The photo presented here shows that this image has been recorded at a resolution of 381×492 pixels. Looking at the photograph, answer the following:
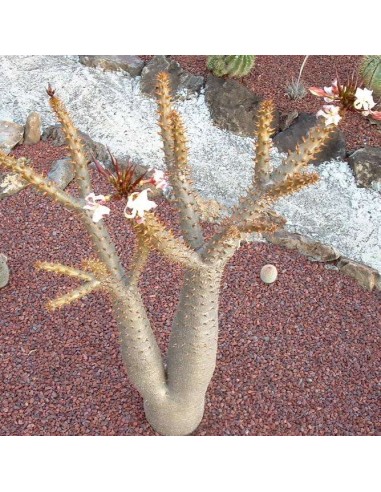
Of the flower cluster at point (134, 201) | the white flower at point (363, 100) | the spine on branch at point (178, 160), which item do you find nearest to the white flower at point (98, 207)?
the flower cluster at point (134, 201)

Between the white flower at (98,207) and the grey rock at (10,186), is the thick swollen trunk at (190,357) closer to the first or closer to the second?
the white flower at (98,207)

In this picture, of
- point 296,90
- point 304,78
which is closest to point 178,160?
point 296,90

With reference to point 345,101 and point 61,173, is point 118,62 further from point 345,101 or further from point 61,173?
point 345,101

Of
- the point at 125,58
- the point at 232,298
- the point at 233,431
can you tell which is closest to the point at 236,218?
the point at 233,431

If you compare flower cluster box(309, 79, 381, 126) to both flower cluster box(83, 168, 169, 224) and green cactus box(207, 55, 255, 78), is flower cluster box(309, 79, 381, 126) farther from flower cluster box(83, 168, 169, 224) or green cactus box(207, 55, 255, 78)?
green cactus box(207, 55, 255, 78)

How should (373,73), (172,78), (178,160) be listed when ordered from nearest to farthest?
1. (178,160)
2. (373,73)
3. (172,78)

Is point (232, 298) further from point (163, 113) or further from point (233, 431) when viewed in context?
point (163, 113)
